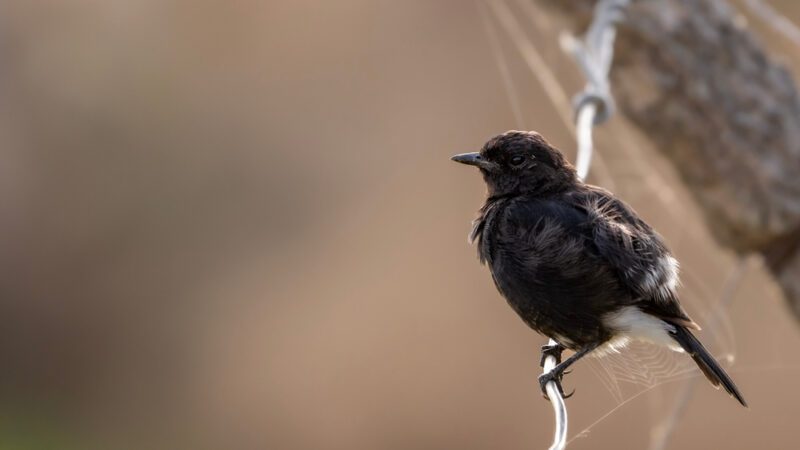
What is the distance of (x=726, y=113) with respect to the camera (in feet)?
15.0

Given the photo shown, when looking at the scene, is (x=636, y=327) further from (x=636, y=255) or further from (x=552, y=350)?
(x=552, y=350)

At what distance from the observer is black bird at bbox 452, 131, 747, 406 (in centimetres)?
346

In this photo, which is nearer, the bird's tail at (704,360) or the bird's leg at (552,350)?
the bird's tail at (704,360)

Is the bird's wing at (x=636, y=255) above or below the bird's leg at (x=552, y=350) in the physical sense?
above

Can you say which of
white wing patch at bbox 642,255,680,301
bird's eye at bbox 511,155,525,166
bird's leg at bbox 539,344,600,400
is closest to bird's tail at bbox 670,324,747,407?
white wing patch at bbox 642,255,680,301

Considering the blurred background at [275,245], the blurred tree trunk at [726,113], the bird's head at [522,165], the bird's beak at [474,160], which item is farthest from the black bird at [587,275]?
the blurred background at [275,245]

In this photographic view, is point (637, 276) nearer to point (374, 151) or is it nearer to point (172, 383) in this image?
point (374, 151)

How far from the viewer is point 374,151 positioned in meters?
8.59

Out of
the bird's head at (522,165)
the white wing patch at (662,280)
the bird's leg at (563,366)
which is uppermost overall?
the bird's head at (522,165)

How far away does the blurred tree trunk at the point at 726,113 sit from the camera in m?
4.55

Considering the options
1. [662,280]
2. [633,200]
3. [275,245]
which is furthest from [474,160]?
[275,245]

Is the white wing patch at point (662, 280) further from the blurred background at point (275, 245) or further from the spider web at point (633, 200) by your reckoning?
the blurred background at point (275, 245)

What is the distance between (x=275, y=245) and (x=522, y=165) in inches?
201

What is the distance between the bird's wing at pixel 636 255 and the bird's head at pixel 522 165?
23cm
